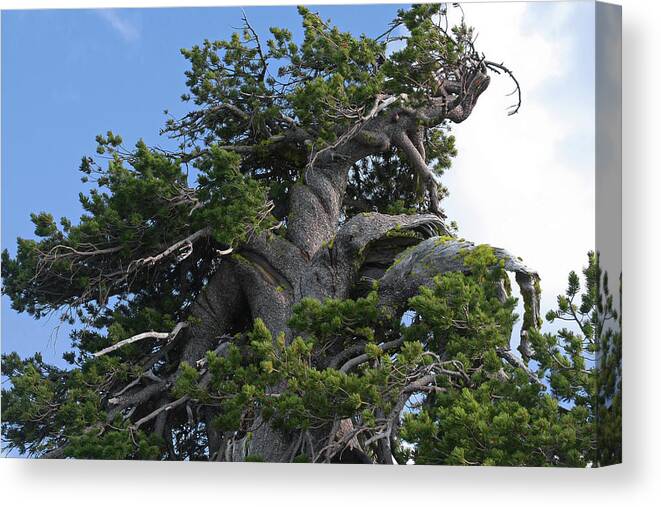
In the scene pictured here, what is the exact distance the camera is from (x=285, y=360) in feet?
18.8

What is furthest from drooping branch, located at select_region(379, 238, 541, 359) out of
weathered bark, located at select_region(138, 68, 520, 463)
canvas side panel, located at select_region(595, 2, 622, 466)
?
canvas side panel, located at select_region(595, 2, 622, 466)

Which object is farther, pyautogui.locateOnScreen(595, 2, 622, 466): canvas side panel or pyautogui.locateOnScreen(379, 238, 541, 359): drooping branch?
pyautogui.locateOnScreen(379, 238, 541, 359): drooping branch

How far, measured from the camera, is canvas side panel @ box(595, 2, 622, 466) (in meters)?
5.19

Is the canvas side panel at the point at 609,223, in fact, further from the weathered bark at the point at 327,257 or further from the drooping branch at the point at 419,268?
the weathered bark at the point at 327,257

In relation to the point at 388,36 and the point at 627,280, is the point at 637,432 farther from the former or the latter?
the point at 388,36

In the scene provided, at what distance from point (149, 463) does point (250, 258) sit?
1.89m

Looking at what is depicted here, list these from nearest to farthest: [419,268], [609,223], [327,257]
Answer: [609,223], [419,268], [327,257]

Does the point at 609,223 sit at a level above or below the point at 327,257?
below

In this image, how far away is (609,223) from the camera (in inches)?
207

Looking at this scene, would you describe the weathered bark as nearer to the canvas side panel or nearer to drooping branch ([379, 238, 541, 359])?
drooping branch ([379, 238, 541, 359])

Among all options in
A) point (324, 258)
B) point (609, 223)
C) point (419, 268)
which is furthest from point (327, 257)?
point (609, 223)

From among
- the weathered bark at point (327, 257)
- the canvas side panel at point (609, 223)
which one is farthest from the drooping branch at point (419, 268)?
the canvas side panel at point (609, 223)

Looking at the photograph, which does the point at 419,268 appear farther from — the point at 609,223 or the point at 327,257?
the point at 609,223

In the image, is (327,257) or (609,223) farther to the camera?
(327,257)
